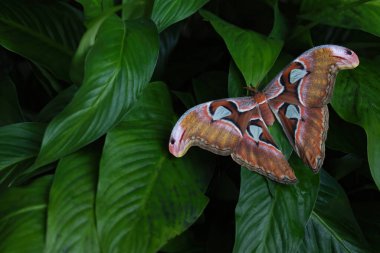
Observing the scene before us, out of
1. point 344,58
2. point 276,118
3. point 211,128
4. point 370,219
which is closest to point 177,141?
point 211,128

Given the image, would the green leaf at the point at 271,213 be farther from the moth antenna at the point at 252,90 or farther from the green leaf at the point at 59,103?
the green leaf at the point at 59,103

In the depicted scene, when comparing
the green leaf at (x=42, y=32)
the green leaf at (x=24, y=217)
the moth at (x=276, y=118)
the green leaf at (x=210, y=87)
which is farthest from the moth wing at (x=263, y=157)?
the green leaf at (x=42, y=32)

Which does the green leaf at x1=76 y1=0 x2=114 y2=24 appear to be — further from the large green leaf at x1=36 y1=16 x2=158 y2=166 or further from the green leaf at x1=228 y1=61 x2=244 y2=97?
the green leaf at x1=228 y1=61 x2=244 y2=97

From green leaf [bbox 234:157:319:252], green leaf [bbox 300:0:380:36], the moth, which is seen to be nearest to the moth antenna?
the moth

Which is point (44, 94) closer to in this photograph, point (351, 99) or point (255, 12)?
point (255, 12)

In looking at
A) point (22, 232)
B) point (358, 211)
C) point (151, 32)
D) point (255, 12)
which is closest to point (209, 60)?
point (255, 12)
